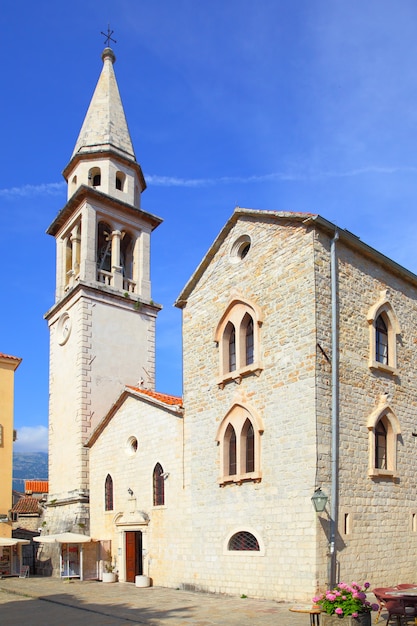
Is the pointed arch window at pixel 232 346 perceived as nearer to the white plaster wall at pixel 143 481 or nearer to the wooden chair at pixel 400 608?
the white plaster wall at pixel 143 481

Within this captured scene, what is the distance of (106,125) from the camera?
29.8m

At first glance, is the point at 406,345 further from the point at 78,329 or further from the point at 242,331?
the point at 78,329

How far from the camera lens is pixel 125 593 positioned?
704 inches

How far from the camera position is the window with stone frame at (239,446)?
622 inches

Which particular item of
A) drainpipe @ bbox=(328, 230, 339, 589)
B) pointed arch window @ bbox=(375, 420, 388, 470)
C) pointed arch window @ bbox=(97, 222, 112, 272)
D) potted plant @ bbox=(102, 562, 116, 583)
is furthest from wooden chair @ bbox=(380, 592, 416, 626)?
pointed arch window @ bbox=(97, 222, 112, 272)

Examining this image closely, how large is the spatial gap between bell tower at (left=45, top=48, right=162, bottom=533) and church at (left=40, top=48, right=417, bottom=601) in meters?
2.55

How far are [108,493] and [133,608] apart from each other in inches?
330

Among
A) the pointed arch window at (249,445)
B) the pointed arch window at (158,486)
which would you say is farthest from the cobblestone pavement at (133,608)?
the pointed arch window at (249,445)

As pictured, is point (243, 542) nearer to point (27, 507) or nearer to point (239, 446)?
point (239, 446)

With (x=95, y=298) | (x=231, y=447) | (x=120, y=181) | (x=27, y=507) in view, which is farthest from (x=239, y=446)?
(x=27, y=507)

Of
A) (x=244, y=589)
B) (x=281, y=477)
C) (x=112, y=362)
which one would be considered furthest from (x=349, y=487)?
(x=112, y=362)

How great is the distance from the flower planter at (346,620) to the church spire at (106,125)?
23.7 m

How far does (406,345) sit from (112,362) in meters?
13.5

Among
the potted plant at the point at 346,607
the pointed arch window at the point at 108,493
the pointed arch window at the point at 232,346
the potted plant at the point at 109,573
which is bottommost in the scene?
the potted plant at the point at 109,573
